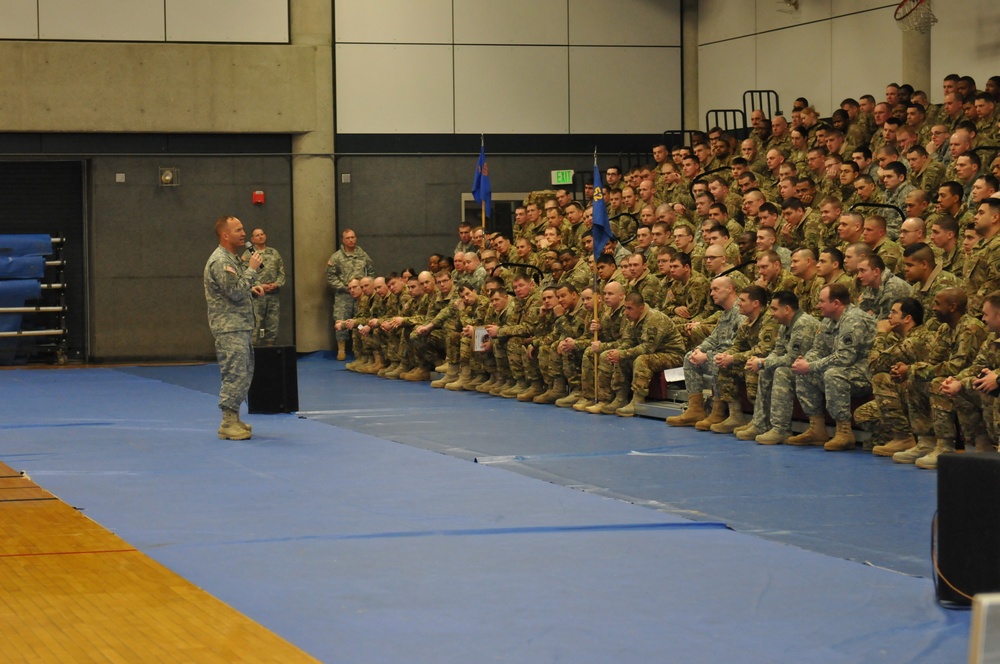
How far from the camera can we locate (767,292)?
1128 centimetres

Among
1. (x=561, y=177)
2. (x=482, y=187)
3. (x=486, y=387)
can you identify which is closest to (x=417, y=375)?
(x=486, y=387)

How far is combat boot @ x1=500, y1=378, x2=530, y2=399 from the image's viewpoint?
46.9 ft

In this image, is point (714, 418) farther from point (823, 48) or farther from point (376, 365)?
point (823, 48)

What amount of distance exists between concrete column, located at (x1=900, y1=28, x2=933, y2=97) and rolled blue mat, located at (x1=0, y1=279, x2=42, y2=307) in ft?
37.7

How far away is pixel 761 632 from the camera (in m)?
5.01

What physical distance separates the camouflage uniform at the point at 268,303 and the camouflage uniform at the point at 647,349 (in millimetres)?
8255

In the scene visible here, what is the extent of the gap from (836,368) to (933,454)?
3.98 feet

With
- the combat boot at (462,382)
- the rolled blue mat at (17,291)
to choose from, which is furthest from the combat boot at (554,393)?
the rolled blue mat at (17,291)

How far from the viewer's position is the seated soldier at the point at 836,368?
9922 millimetres

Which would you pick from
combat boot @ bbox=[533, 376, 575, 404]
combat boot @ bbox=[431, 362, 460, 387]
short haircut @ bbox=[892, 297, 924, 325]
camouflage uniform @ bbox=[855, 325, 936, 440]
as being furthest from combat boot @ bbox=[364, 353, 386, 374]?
short haircut @ bbox=[892, 297, 924, 325]

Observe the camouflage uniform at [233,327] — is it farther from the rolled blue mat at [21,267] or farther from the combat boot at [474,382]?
the rolled blue mat at [21,267]

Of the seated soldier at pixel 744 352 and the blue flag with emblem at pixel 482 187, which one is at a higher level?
the blue flag with emblem at pixel 482 187

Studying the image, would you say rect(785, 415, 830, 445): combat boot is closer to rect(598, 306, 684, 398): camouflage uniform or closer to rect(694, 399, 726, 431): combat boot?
rect(694, 399, 726, 431): combat boot

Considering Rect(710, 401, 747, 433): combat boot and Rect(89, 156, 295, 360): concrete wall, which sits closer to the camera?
Rect(710, 401, 747, 433): combat boot
